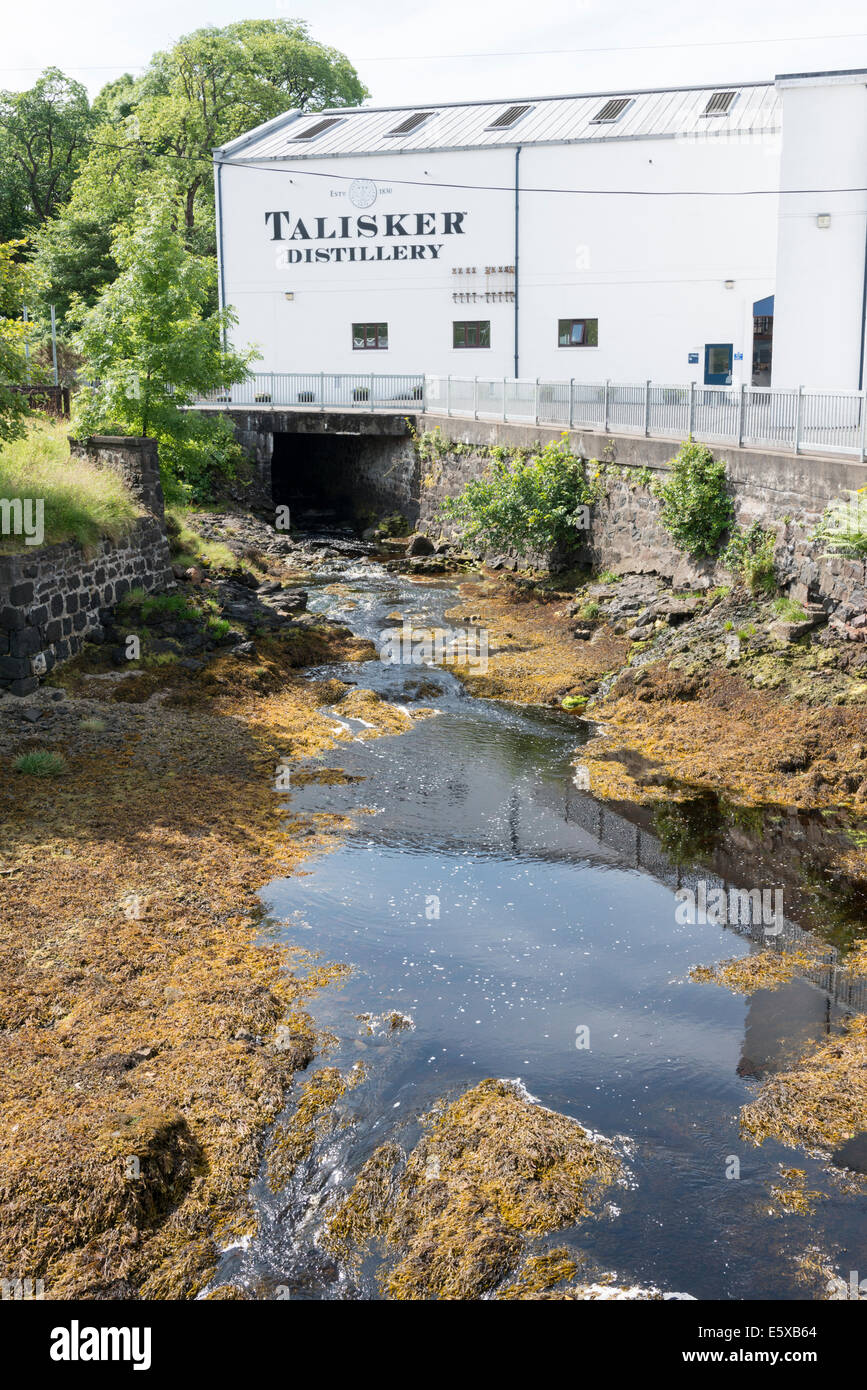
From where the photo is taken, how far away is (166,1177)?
22.7 feet

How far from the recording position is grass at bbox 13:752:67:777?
13.2 m

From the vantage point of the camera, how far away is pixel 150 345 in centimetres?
2220

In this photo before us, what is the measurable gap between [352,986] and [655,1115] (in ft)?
8.68

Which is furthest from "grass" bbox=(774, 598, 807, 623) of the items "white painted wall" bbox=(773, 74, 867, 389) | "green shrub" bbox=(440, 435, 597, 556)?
"white painted wall" bbox=(773, 74, 867, 389)

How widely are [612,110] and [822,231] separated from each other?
11977 millimetres

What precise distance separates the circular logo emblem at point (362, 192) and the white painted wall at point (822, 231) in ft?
46.0

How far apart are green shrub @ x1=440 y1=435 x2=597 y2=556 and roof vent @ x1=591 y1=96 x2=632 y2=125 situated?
54.1 ft

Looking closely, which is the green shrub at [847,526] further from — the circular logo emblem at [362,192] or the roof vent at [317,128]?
the roof vent at [317,128]

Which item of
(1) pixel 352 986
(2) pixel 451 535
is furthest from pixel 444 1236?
(2) pixel 451 535

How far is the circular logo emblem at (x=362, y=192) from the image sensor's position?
1454 inches

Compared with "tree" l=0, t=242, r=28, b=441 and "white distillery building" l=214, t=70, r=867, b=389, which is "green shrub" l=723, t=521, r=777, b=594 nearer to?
"tree" l=0, t=242, r=28, b=441

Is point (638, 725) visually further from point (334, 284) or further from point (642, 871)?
point (334, 284)

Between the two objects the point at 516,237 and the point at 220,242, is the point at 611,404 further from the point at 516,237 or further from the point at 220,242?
the point at 220,242
